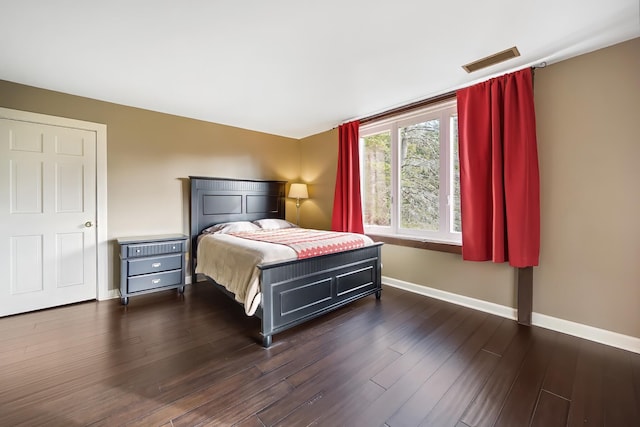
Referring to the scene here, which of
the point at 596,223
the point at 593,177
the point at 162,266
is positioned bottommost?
the point at 162,266

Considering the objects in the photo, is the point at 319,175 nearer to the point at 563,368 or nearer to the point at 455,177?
the point at 455,177

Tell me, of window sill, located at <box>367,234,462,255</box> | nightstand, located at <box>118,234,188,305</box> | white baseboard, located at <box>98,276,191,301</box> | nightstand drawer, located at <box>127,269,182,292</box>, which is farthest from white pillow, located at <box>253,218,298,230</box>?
white baseboard, located at <box>98,276,191,301</box>

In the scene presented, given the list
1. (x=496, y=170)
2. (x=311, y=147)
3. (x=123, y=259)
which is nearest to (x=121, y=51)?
(x=123, y=259)

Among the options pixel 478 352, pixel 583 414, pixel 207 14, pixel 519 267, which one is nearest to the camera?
pixel 583 414

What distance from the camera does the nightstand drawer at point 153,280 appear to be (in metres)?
2.96

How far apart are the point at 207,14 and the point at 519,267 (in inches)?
129

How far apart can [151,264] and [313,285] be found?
6.64 ft

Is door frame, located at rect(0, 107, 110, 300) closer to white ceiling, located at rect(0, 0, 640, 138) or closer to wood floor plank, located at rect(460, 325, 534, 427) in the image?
white ceiling, located at rect(0, 0, 640, 138)

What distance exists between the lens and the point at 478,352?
203 centimetres

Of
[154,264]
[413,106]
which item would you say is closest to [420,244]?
[413,106]

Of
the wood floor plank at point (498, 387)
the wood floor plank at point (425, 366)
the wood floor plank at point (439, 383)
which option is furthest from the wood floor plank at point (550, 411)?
the wood floor plank at point (425, 366)

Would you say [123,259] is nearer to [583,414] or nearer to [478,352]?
[478,352]

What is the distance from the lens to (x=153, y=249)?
312cm

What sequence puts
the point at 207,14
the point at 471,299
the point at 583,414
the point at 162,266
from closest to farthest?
the point at 583,414
the point at 207,14
the point at 471,299
the point at 162,266
